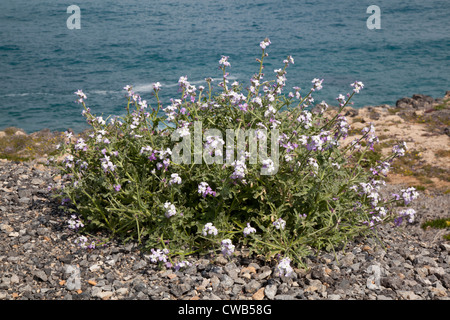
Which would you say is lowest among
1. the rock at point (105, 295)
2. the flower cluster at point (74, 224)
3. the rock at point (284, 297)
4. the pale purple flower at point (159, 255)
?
the rock at point (284, 297)

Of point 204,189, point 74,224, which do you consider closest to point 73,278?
point 74,224

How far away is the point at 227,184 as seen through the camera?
4688 millimetres

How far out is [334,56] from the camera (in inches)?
1271

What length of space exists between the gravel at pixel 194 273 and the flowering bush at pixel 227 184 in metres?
0.24

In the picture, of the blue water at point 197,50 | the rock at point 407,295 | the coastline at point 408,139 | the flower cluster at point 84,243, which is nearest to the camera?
the rock at point 407,295

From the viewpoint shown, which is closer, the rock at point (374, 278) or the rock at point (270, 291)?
the rock at point (270, 291)

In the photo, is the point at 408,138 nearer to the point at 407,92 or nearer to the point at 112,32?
the point at 407,92

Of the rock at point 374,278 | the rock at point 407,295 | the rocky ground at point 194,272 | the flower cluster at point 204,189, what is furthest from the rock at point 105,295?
the rock at point 407,295

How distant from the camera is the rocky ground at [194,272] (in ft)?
14.5

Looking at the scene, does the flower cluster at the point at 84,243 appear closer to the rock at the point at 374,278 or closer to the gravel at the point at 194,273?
the gravel at the point at 194,273

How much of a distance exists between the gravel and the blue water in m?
15.4

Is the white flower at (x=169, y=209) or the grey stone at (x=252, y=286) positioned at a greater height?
the white flower at (x=169, y=209)

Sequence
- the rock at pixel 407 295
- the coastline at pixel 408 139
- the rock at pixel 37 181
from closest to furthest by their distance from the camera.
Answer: the rock at pixel 407 295, the rock at pixel 37 181, the coastline at pixel 408 139

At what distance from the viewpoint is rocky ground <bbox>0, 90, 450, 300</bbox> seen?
14.5ft
